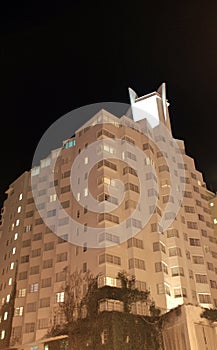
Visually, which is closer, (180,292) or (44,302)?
(180,292)

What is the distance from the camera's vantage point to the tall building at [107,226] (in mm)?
60544

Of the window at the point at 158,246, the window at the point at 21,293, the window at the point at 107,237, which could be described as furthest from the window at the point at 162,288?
the window at the point at 21,293

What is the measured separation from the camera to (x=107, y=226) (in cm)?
6066

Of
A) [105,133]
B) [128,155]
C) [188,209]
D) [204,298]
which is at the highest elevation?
[105,133]

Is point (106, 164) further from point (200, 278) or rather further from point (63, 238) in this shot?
point (200, 278)

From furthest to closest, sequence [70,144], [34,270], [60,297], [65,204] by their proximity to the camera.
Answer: [70,144] < [65,204] < [34,270] < [60,297]

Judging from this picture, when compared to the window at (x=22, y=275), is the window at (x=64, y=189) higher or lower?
higher

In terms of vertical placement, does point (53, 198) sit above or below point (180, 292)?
above

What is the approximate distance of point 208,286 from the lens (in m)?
65.8

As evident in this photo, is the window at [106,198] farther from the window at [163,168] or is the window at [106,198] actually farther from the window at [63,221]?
the window at [163,168]

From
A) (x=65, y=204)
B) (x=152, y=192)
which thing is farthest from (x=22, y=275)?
(x=152, y=192)

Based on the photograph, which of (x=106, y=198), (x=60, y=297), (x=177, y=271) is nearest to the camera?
(x=60, y=297)

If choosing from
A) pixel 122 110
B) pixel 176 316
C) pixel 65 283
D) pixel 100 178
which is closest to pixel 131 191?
pixel 100 178

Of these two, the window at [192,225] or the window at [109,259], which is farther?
the window at [192,225]
